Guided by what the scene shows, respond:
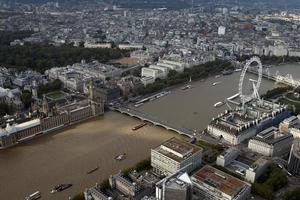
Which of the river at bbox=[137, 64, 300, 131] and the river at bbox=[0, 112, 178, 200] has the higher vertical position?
the river at bbox=[137, 64, 300, 131]

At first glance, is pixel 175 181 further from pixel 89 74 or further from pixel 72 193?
pixel 89 74

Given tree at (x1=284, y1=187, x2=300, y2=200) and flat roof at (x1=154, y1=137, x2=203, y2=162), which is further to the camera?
flat roof at (x1=154, y1=137, x2=203, y2=162)

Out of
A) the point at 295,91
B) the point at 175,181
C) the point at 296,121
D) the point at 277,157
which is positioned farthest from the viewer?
the point at 295,91

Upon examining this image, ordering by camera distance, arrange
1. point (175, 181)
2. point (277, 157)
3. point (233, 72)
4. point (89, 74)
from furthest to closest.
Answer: point (233, 72) < point (89, 74) < point (277, 157) < point (175, 181)

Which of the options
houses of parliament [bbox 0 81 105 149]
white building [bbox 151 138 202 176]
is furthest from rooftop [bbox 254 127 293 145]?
houses of parliament [bbox 0 81 105 149]

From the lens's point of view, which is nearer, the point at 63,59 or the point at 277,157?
the point at 277,157

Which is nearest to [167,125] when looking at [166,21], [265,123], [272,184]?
[265,123]

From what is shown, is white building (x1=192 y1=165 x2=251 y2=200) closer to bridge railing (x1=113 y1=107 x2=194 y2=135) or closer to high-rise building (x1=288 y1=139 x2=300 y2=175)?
high-rise building (x1=288 y1=139 x2=300 y2=175)
